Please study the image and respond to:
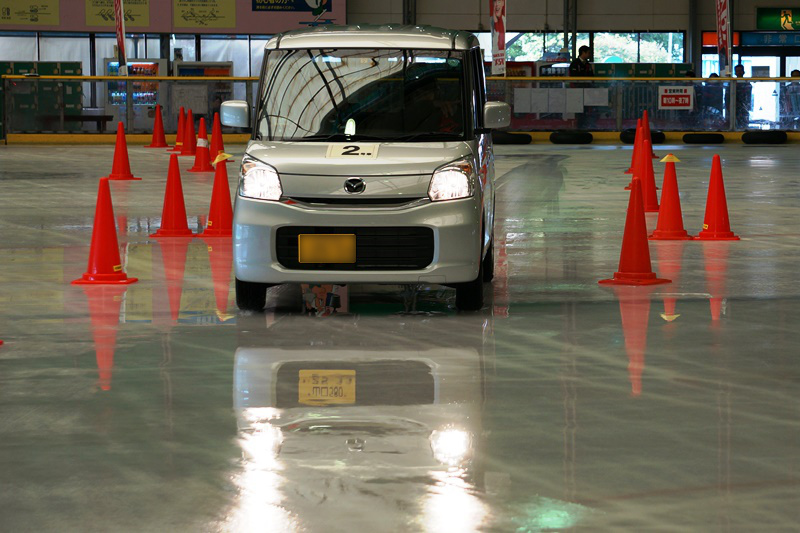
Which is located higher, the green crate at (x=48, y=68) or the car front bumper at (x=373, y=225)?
the green crate at (x=48, y=68)

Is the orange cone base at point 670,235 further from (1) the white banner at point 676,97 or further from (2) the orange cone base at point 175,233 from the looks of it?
(1) the white banner at point 676,97

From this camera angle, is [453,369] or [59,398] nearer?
[59,398]

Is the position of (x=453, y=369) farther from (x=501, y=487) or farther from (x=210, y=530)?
(x=210, y=530)

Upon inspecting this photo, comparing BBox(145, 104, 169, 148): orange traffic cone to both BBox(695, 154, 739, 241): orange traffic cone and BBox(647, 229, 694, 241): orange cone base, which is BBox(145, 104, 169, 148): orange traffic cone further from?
BBox(695, 154, 739, 241): orange traffic cone

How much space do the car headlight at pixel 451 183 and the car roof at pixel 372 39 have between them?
1.03m

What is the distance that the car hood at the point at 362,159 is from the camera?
24.0 ft

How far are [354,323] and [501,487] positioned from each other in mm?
3210

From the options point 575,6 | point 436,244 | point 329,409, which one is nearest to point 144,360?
point 329,409

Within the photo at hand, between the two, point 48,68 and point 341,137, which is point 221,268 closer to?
point 341,137

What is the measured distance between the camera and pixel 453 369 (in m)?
5.98

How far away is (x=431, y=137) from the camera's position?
305 inches

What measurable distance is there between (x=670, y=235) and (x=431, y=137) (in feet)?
13.5

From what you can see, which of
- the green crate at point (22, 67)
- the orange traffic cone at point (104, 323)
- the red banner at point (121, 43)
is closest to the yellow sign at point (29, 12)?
the green crate at point (22, 67)

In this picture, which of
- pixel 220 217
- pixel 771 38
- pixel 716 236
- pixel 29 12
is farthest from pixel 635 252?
pixel 771 38
